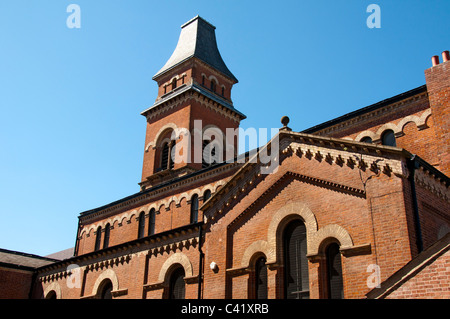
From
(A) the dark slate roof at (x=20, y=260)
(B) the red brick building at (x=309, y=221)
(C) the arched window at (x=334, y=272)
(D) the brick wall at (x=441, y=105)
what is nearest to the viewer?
(B) the red brick building at (x=309, y=221)

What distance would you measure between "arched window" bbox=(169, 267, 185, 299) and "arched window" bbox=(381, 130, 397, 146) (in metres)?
11.8

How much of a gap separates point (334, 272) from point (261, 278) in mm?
3042

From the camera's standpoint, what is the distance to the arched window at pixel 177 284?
21.6 meters

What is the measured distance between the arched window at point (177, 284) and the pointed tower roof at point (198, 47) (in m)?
25.9

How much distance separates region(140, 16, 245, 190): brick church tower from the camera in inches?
1555

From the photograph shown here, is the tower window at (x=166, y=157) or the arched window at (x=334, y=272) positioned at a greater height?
the tower window at (x=166, y=157)

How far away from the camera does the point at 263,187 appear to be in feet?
59.4

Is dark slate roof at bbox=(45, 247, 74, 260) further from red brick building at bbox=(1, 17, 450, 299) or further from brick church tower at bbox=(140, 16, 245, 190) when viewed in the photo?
red brick building at bbox=(1, 17, 450, 299)

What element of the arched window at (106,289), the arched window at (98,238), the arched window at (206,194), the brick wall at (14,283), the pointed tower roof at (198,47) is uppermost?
the pointed tower roof at (198,47)

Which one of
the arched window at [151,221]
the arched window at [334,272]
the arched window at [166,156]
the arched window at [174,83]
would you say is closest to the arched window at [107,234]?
the arched window at [151,221]

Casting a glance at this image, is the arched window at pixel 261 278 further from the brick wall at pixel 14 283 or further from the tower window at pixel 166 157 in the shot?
the tower window at pixel 166 157
